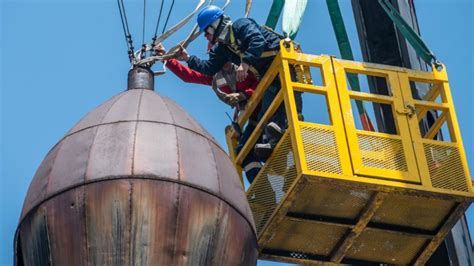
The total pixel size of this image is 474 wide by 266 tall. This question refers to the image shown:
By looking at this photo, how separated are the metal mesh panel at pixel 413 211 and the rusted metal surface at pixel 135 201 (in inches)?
161

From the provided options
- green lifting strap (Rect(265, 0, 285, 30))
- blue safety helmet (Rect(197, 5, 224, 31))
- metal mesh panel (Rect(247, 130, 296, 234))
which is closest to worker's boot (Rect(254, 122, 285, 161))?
metal mesh panel (Rect(247, 130, 296, 234))

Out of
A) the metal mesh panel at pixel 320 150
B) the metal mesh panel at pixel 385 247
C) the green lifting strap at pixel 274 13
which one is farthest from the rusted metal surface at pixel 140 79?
the green lifting strap at pixel 274 13

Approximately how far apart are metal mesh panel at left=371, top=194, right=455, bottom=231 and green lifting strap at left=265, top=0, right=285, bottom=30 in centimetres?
537

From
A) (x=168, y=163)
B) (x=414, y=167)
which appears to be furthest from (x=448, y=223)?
(x=168, y=163)

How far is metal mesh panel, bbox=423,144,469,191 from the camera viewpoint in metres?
32.7

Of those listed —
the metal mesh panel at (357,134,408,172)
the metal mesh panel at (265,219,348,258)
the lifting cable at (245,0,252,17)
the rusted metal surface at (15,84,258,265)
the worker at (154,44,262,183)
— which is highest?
the lifting cable at (245,0,252,17)

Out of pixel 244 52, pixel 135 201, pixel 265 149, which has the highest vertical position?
pixel 244 52

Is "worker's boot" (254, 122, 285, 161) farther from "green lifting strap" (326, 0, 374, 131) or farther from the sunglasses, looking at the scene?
"green lifting strap" (326, 0, 374, 131)

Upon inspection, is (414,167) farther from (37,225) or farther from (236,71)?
(37,225)

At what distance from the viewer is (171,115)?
2991cm

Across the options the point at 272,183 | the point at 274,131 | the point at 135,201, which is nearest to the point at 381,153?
the point at 274,131

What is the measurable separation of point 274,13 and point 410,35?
3447 mm

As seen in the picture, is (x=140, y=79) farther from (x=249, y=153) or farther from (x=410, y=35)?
(x=410, y=35)

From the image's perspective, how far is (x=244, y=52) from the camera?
109ft
